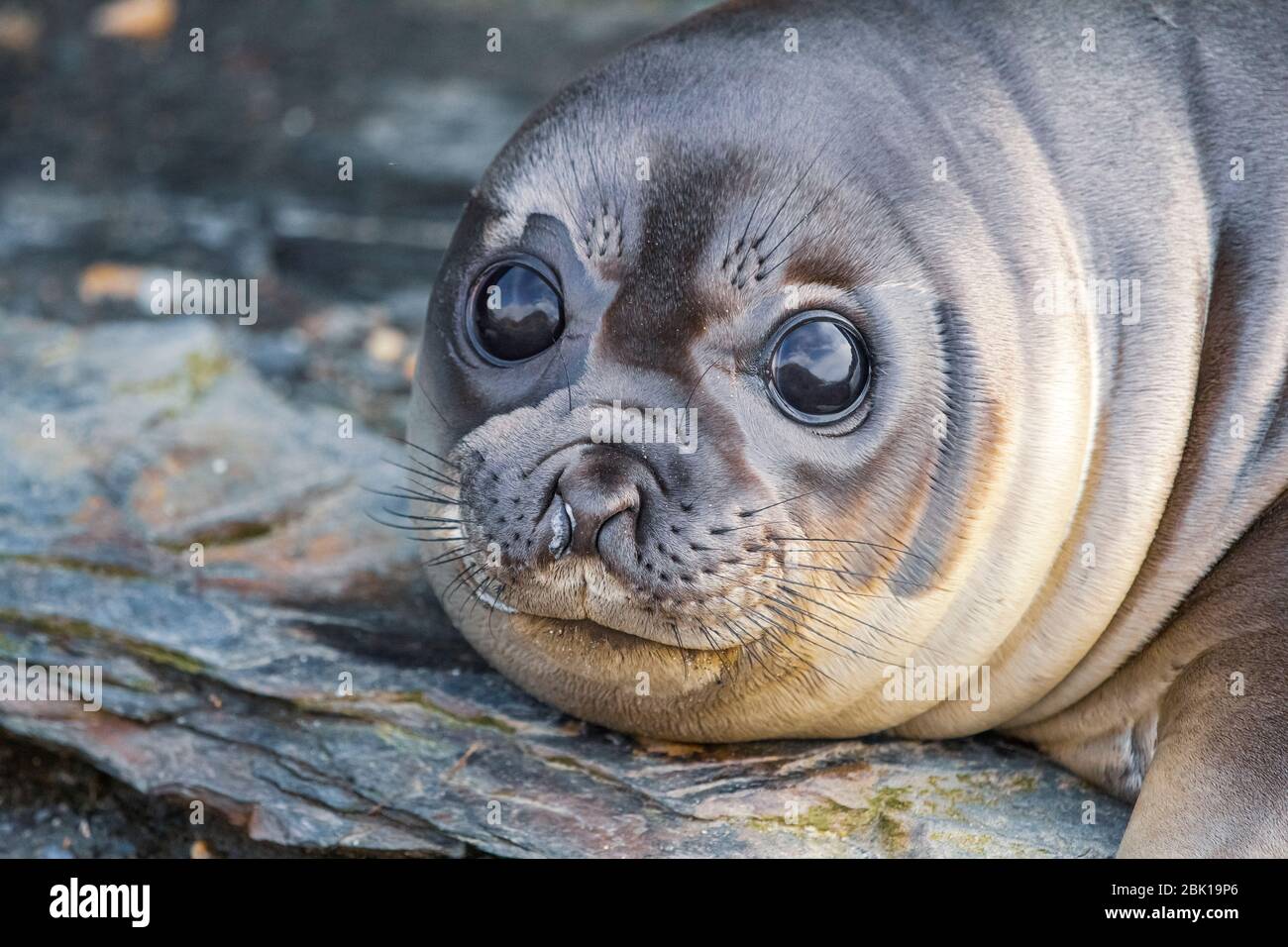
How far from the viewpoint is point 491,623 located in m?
3.90

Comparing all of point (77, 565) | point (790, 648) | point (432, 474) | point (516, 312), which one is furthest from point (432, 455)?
point (77, 565)

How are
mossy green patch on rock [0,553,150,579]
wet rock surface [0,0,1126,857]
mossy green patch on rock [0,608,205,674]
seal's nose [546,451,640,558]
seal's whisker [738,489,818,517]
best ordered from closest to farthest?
seal's nose [546,451,640,558], seal's whisker [738,489,818,517], wet rock surface [0,0,1126,857], mossy green patch on rock [0,608,205,674], mossy green patch on rock [0,553,150,579]

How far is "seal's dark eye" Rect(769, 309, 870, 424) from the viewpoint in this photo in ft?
11.4

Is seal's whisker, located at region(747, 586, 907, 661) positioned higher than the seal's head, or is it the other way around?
the seal's head

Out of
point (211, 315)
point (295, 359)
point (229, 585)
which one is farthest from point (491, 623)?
point (211, 315)

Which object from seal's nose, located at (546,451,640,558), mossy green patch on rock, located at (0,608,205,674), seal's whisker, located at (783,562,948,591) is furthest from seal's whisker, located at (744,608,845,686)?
mossy green patch on rock, located at (0,608,205,674)

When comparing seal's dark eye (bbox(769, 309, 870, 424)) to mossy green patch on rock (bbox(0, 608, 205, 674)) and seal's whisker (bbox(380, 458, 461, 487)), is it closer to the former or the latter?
seal's whisker (bbox(380, 458, 461, 487))

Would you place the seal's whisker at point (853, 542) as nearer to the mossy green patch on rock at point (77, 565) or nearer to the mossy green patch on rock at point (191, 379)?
the mossy green patch on rock at point (77, 565)

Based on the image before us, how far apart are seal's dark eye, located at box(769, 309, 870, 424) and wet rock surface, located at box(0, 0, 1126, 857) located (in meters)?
0.96

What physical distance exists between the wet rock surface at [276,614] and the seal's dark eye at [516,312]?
98 cm

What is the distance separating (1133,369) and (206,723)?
2497mm

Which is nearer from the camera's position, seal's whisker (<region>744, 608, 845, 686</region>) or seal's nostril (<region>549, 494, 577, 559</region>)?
seal's nostril (<region>549, 494, 577, 559</region>)

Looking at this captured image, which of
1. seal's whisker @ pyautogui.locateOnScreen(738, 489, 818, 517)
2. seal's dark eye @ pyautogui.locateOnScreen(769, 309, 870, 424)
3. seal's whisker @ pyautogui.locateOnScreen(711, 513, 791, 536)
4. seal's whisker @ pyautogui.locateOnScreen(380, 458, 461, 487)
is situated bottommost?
seal's whisker @ pyautogui.locateOnScreen(711, 513, 791, 536)

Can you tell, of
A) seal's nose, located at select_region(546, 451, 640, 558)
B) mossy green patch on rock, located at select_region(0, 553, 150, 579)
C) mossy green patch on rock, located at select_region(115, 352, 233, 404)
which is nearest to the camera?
seal's nose, located at select_region(546, 451, 640, 558)
